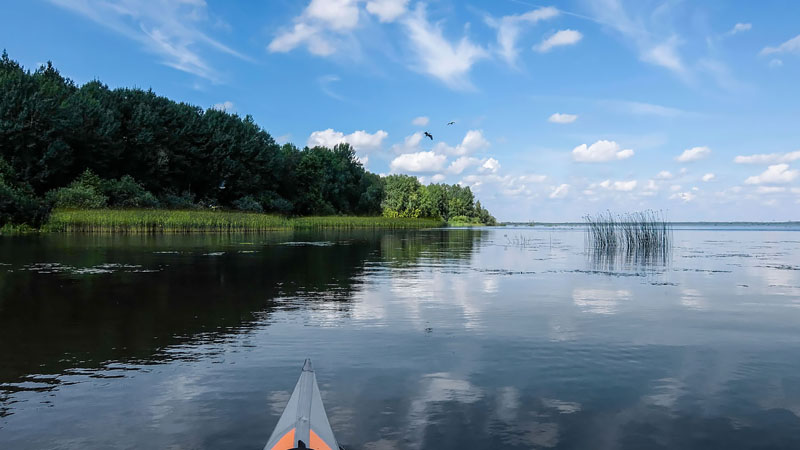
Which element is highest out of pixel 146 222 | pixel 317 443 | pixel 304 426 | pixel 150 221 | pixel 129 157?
pixel 129 157

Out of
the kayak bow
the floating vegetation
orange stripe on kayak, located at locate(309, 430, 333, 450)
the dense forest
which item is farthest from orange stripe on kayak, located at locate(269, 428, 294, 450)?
the dense forest

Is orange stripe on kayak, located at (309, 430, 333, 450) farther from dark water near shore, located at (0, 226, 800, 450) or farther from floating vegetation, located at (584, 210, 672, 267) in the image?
floating vegetation, located at (584, 210, 672, 267)

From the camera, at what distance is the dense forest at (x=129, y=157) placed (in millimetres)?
62938

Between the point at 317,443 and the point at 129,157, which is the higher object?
the point at 129,157

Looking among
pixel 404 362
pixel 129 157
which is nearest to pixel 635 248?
pixel 404 362

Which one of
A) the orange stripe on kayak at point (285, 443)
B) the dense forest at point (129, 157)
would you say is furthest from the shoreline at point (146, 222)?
the orange stripe on kayak at point (285, 443)

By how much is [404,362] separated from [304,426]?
4.46 metres

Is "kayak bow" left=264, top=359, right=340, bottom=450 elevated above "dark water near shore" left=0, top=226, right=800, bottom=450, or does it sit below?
above

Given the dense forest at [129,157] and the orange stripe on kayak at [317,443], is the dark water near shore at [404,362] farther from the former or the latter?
the dense forest at [129,157]

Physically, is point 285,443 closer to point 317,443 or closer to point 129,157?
point 317,443

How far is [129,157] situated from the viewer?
78875mm

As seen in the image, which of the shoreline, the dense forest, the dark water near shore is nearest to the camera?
the dark water near shore

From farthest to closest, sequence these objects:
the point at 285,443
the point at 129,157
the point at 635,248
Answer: the point at 129,157 < the point at 635,248 < the point at 285,443

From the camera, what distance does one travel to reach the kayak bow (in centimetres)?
459
